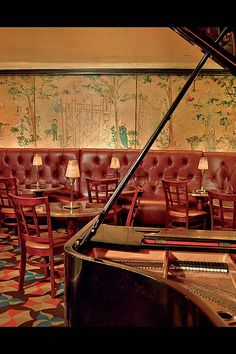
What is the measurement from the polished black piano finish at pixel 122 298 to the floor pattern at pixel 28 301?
55.9 inches

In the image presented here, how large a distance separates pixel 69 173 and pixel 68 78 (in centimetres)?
316

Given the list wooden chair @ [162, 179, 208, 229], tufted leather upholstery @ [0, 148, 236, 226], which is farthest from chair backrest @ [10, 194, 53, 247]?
tufted leather upholstery @ [0, 148, 236, 226]

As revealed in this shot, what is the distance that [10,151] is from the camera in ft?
20.4

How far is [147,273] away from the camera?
1258 mm

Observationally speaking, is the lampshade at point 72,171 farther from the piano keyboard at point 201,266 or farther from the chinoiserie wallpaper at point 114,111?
the chinoiserie wallpaper at point 114,111

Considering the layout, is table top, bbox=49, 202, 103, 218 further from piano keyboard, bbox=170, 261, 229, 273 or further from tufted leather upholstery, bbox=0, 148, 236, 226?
tufted leather upholstery, bbox=0, 148, 236, 226

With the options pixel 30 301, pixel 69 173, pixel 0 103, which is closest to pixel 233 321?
pixel 30 301

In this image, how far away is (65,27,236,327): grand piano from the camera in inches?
43.7

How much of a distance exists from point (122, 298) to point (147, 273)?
→ 0.47ft

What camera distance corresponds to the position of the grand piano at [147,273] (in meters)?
1.11

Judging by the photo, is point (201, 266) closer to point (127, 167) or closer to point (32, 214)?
point (32, 214)

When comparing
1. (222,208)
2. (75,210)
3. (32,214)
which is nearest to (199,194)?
(222,208)

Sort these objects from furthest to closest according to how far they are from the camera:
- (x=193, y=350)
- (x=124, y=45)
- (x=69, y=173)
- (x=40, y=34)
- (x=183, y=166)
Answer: (x=183, y=166), (x=124, y=45), (x=40, y=34), (x=69, y=173), (x=193, y=350)
